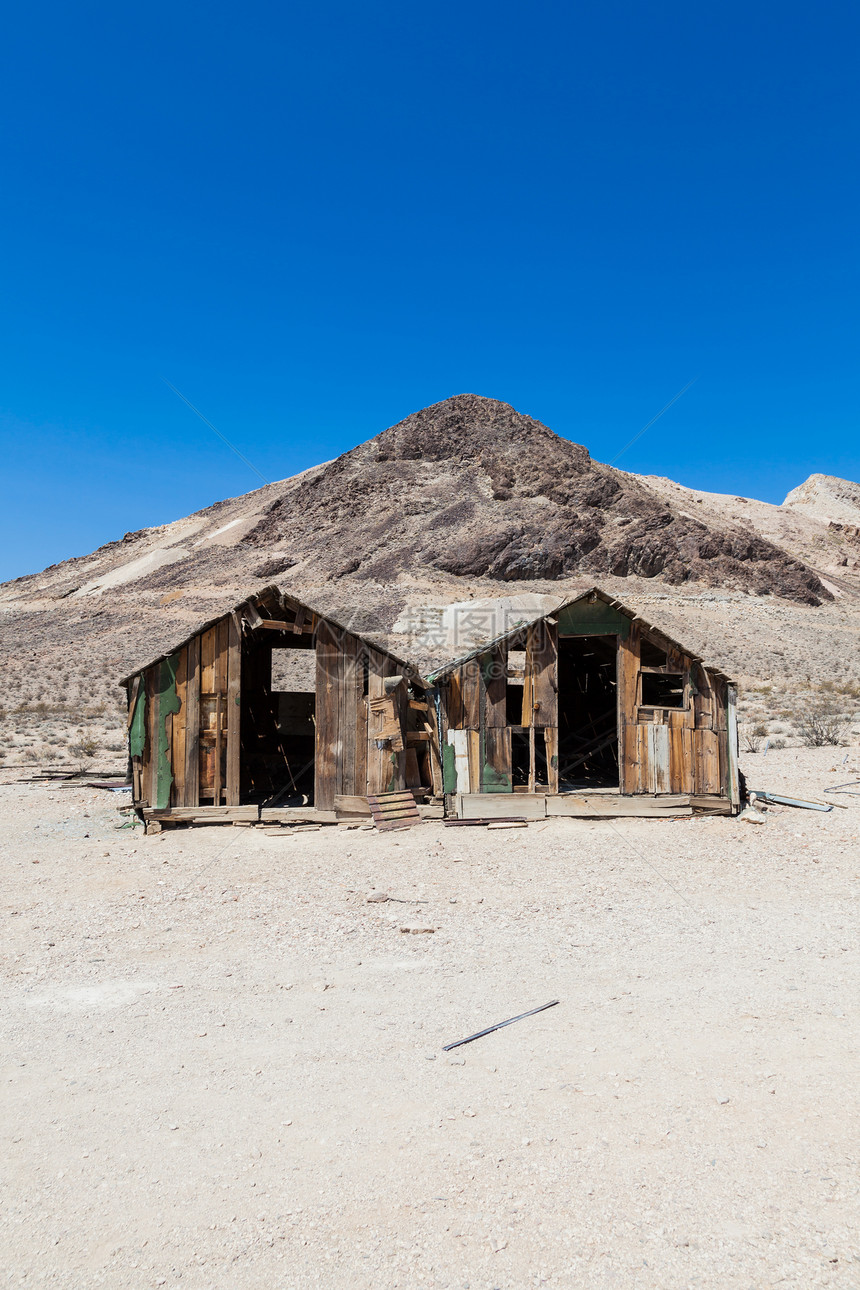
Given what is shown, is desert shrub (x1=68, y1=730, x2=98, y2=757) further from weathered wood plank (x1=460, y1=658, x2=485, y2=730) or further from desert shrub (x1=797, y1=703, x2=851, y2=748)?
desert shrub (x1=797, y1=703, x2=851, y2=748)

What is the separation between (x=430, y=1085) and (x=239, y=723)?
9.24 m

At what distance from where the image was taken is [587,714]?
1995 cm

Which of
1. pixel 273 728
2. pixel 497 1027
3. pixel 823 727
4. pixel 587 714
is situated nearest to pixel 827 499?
pixel 823 727

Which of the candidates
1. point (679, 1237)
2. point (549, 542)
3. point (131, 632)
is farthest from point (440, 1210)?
point (549, 542)

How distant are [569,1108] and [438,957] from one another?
2789 mm

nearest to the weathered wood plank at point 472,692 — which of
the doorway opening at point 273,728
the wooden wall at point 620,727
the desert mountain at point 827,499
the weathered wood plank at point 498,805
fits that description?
the wooden wall at point 620,727

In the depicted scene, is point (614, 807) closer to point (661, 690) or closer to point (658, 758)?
point (658, 758)

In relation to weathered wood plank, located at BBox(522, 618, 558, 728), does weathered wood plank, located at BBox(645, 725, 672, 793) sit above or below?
below

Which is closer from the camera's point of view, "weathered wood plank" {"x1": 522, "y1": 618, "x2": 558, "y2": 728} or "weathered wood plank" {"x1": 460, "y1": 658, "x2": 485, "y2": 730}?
"weathered wood plank" {"x1": 460, "y1": 658, "x2": 485, "y2": 730}

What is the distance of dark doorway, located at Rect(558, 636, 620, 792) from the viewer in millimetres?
17016

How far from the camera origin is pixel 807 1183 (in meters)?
3.84

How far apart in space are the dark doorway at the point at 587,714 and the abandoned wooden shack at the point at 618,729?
193 cm

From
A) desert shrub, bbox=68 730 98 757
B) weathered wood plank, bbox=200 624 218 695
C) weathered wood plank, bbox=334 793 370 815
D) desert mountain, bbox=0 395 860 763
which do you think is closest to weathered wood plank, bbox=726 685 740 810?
weathered wood plank, bbox=334 793 370 815

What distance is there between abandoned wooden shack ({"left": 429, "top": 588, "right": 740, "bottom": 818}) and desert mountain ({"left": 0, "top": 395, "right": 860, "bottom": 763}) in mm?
24172
